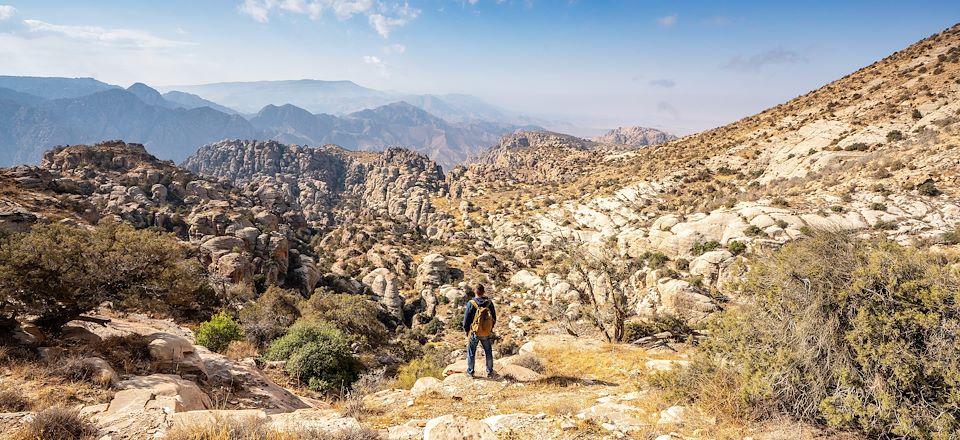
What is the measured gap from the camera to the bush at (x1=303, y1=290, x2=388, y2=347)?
24812 mm

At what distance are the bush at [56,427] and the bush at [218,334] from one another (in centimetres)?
967

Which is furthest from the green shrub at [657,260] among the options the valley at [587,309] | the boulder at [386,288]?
the boulder at [386,288]

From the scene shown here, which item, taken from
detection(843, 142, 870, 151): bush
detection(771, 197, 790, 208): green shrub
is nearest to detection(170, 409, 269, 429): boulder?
detection(771, 197, 790, 208): green shrub

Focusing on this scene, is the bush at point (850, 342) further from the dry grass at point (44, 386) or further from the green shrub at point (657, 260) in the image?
the green shrub at point (657, 260)

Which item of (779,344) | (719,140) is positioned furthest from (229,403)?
(719,140)

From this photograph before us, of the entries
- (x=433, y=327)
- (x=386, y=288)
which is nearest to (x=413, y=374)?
(x=433, y=327)

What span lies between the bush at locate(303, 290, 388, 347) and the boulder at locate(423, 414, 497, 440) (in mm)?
18406

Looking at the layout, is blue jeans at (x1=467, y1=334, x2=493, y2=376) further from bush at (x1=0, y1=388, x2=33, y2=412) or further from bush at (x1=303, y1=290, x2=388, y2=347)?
bush at (x1=303, y1=290, x2=388, y2=347)

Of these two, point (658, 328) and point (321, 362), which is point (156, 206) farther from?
point (658, 328)

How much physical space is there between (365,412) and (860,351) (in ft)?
26.6

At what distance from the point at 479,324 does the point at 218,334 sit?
38.4 feet

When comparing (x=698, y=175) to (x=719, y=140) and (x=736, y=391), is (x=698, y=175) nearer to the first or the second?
(x=719, y=140)

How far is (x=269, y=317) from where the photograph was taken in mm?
21141

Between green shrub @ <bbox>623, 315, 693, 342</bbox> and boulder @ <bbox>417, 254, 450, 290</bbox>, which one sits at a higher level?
green shrub @ <bbox>623, 315, 693, 342</bbox>
